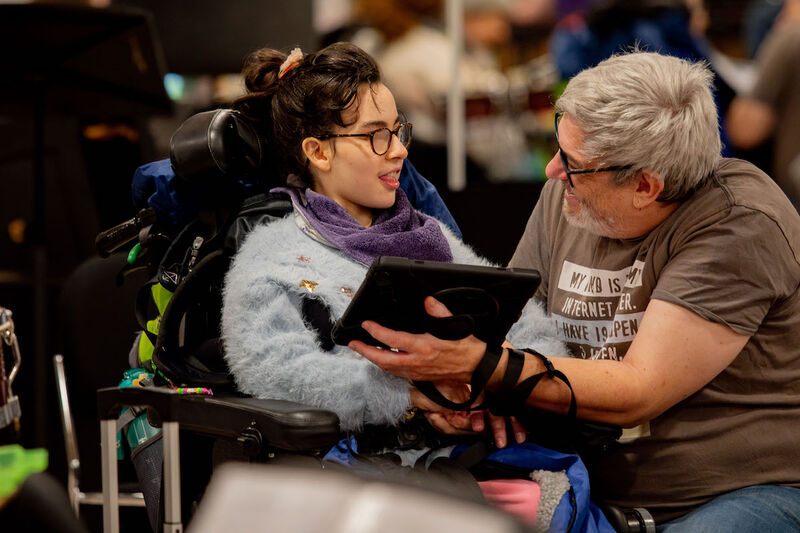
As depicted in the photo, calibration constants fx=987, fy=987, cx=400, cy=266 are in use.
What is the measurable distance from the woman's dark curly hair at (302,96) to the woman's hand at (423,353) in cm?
52

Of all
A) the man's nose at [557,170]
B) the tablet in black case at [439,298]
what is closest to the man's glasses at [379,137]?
the man's nose at [557,170]

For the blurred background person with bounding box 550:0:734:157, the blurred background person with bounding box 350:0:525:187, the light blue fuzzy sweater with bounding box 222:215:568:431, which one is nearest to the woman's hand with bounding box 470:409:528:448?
the light blue fuzzy sweater with bounding box 222:215:568:431

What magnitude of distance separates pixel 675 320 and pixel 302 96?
846mm

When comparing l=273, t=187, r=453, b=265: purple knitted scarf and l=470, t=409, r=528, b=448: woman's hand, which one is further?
l=273, t=187, r=453, b=265: purple knitted scarf

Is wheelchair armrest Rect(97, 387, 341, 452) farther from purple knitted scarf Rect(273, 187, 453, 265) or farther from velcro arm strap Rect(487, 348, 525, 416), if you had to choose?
purple knitted scarf Rect(273, 187, 453, 265)

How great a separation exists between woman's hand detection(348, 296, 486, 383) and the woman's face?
42 cm

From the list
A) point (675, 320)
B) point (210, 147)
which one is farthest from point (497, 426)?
point (210, 147)

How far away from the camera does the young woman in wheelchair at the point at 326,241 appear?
5.64 ft

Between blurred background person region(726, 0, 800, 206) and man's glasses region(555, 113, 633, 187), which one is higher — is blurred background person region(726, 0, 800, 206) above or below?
below

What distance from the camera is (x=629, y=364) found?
5.62 ft

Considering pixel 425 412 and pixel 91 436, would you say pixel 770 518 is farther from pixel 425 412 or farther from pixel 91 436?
pixel 91 436

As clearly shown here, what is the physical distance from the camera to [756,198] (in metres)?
1.75

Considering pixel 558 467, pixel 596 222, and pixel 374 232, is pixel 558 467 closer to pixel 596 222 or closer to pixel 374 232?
pixel 596 222

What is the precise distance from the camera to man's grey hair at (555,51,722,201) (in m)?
1.75
